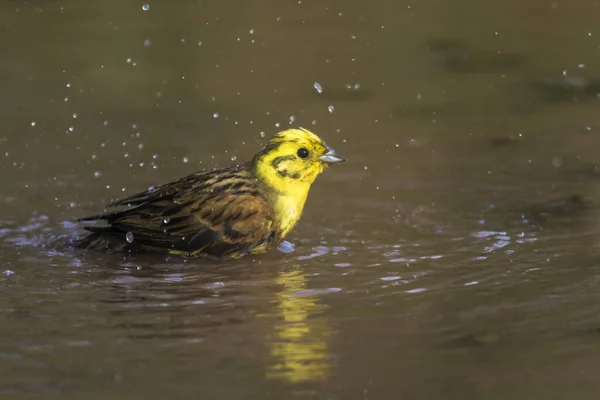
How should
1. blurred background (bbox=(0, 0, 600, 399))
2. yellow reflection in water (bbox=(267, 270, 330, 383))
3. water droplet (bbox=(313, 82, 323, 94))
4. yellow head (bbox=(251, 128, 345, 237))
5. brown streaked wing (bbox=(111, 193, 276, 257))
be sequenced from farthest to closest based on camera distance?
water droplet (bbox=(313, 82, 323, 94))
yellow head (bbox=(251, 128, 345, 237))
brown streaked wing (bbox=(111, 193, 276, 257))
blurred background (bbox=(0, 0, 600, 399))
yellow reflection in water (bbox=(267, 270, 330, 383))

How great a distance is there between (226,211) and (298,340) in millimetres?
1739

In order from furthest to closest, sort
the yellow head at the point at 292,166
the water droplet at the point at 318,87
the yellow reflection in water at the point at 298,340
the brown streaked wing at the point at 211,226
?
the water droplet at the point at 318,87 → the yellow head at the point at 292,166 → the brown streaked wing at the point at 211,226 → the yellow reflection in water at the point at 298,340

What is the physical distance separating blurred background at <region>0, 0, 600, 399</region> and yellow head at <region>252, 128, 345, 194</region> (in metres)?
0.35

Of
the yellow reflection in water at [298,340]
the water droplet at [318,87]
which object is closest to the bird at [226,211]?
the yellow reflection in water at [298,340]

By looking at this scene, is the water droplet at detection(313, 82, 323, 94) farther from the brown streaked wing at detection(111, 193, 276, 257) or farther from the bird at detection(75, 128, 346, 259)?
the brown streaked wing at detection(111, 193, 276, 257)

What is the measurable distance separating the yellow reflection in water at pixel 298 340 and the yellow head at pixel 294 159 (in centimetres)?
95

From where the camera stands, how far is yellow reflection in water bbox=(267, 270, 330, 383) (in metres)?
4.18

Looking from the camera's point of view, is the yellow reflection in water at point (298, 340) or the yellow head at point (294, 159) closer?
the yellow reflection in water at point (298, 340)

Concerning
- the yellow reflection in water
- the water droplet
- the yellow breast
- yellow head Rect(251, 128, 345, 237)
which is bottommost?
the yellow reflection in water

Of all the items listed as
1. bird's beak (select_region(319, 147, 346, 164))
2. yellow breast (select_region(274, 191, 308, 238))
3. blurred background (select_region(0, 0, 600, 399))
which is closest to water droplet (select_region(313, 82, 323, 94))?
blurred background (select_region(0, 0, 600, 399))

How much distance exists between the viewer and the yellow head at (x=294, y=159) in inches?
245

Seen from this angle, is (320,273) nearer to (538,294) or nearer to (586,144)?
(538,294)

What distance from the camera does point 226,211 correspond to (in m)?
6.16

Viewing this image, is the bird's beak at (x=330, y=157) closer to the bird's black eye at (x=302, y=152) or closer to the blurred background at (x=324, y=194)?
the bird's black eye at (x=302, y=152)
